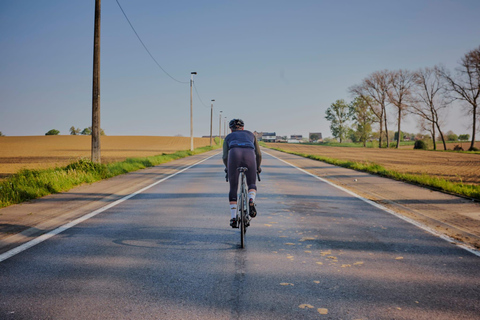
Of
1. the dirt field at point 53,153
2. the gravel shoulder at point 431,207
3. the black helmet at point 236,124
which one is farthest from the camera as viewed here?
the dirt field at point 53,153

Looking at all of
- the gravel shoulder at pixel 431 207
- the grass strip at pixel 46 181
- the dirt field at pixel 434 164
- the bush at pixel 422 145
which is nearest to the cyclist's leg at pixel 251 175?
the gravel shoulder at pixel 431 207

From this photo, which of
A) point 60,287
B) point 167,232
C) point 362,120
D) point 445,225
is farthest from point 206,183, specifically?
point 362,120

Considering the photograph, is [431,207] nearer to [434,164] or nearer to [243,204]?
[243,204]

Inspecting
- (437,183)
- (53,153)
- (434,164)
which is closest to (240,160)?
(437,183)

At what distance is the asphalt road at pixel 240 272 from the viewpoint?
136 inches

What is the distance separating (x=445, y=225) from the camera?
23.8 feet

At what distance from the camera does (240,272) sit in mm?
4473

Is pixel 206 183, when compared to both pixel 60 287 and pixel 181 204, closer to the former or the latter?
pixel 181 204

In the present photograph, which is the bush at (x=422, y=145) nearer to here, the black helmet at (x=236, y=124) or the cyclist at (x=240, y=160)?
the black helmet at (x=236, y=124)

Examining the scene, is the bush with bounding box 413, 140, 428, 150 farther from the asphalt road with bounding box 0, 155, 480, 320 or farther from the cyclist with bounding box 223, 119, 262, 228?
the cyclist with bounding box 223, 119, 262, 228

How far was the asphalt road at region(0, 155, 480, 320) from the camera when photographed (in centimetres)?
346

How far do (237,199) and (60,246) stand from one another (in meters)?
2.64

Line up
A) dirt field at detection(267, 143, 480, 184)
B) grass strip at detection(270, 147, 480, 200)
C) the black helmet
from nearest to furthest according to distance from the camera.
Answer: the black helmet < grass strip at detection(270, 147, 480, 200) < dirt field at detection(267, 143, 480, 184)

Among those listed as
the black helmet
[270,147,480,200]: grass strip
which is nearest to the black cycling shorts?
the black helmet
